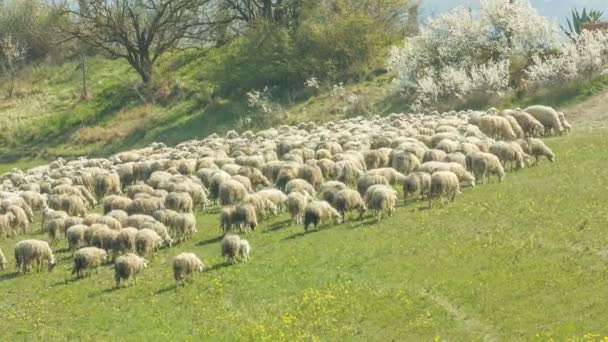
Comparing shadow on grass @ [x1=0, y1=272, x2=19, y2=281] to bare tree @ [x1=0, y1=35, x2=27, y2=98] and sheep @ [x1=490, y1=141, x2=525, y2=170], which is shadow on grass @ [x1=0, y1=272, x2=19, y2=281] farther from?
bare tree @ [x1=0, y1=35, x2=27, y2=98]

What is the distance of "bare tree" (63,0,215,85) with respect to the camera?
79.6m

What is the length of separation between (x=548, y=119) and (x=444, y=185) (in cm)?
1524

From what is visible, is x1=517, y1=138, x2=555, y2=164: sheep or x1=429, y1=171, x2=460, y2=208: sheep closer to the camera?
x1=429, y1=171, x2=460, y2=208: sheep

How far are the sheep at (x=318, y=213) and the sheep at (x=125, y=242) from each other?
6.11 meters

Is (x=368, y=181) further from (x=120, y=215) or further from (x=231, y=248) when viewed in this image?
(x=120, y=215)

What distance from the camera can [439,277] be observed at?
80.2ft

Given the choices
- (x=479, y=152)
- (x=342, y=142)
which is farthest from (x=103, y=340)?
(x=342, y=142)

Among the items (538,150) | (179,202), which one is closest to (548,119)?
(538,150)

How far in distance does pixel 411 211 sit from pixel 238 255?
6.99 m

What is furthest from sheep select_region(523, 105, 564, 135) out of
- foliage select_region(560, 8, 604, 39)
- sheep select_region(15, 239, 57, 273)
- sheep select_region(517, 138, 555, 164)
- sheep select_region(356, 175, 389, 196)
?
foliage select_region(560, 8, 604, 39)

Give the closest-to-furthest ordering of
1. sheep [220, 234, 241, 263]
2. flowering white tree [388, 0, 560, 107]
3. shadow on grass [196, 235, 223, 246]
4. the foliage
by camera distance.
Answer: sheep [220, 234, 241, 263] < shadow on grass [196, 235, 223, 246] < flowering white tree [388, 0, 560, 107] < the foliage

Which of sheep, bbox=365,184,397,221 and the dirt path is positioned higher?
sheep, bbox=365,184,397,221

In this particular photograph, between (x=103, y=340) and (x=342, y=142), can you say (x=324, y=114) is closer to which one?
(x=342, y=142)

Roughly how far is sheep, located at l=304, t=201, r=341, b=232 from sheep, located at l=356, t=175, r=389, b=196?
2376 mm
